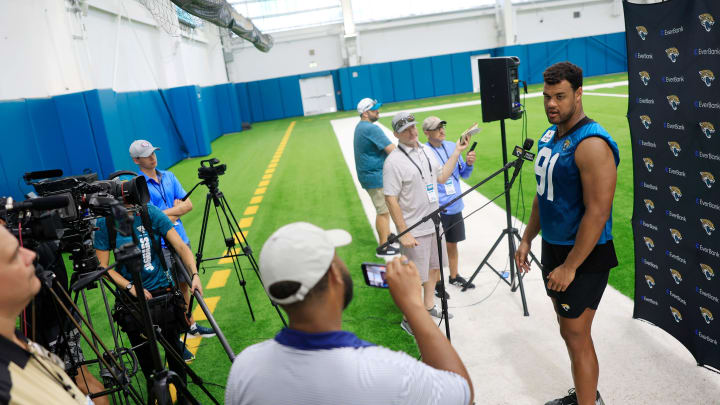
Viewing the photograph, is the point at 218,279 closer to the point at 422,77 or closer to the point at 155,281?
the point at 155,281

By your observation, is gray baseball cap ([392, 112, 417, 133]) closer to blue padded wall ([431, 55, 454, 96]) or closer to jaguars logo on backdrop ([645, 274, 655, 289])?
jaguars logo on backdrop ([645, 274, 655, 289])

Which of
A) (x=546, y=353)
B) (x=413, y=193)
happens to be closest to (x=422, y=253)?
(x=413, y=193)

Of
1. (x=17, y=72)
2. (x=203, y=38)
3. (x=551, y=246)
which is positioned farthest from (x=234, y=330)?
(x=203, y=38)

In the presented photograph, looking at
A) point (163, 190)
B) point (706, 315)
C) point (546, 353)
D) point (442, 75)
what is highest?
point (442, 75)

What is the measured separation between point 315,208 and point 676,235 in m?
7.04

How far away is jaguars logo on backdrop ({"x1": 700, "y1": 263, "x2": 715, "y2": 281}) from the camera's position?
3.22 m

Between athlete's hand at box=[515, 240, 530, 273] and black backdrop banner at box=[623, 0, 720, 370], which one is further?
athlete's hand at box=[515, 240, 530, 273]

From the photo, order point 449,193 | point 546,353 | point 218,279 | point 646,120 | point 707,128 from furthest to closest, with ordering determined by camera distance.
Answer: point 218,279 < point 449,193 < point 546,353 < point 646,120 < point 707,128

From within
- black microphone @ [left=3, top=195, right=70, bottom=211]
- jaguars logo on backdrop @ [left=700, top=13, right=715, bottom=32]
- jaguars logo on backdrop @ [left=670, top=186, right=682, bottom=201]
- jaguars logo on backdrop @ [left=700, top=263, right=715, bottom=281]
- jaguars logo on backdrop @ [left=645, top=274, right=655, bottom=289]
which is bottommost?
jaguars logo on backdrop @ [left=645, top=274, right=655, bottom=289]

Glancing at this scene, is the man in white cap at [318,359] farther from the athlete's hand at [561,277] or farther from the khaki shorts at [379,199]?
the khaki shorts at [379,199]

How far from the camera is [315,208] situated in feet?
32.1

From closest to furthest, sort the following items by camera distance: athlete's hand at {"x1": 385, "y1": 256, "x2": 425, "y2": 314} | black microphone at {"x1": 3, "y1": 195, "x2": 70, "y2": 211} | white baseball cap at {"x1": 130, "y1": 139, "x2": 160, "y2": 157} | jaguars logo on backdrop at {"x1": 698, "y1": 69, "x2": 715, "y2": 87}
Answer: athlete's hand at {"x1": 385, "y1": 256, "x2": 425, "y2": 314}, black microphone at {"x1": 3, "y1": 195, "x2": 70, "y2": 211}, jaguars logo on backdrop at {"x1": 698, "y1": 69, "x2": 715, "y2": 87}, white baseball cap at {"x1": 130, "y1": 139, "x2": 160, "y2": 157}

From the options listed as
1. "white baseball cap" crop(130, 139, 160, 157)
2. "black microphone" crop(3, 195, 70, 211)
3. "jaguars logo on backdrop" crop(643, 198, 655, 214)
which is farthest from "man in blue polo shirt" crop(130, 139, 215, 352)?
"jaguars logo on backdrop" crop(643, 198, 655, 214)

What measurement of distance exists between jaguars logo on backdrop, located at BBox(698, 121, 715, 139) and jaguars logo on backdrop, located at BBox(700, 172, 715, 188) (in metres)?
0.24
